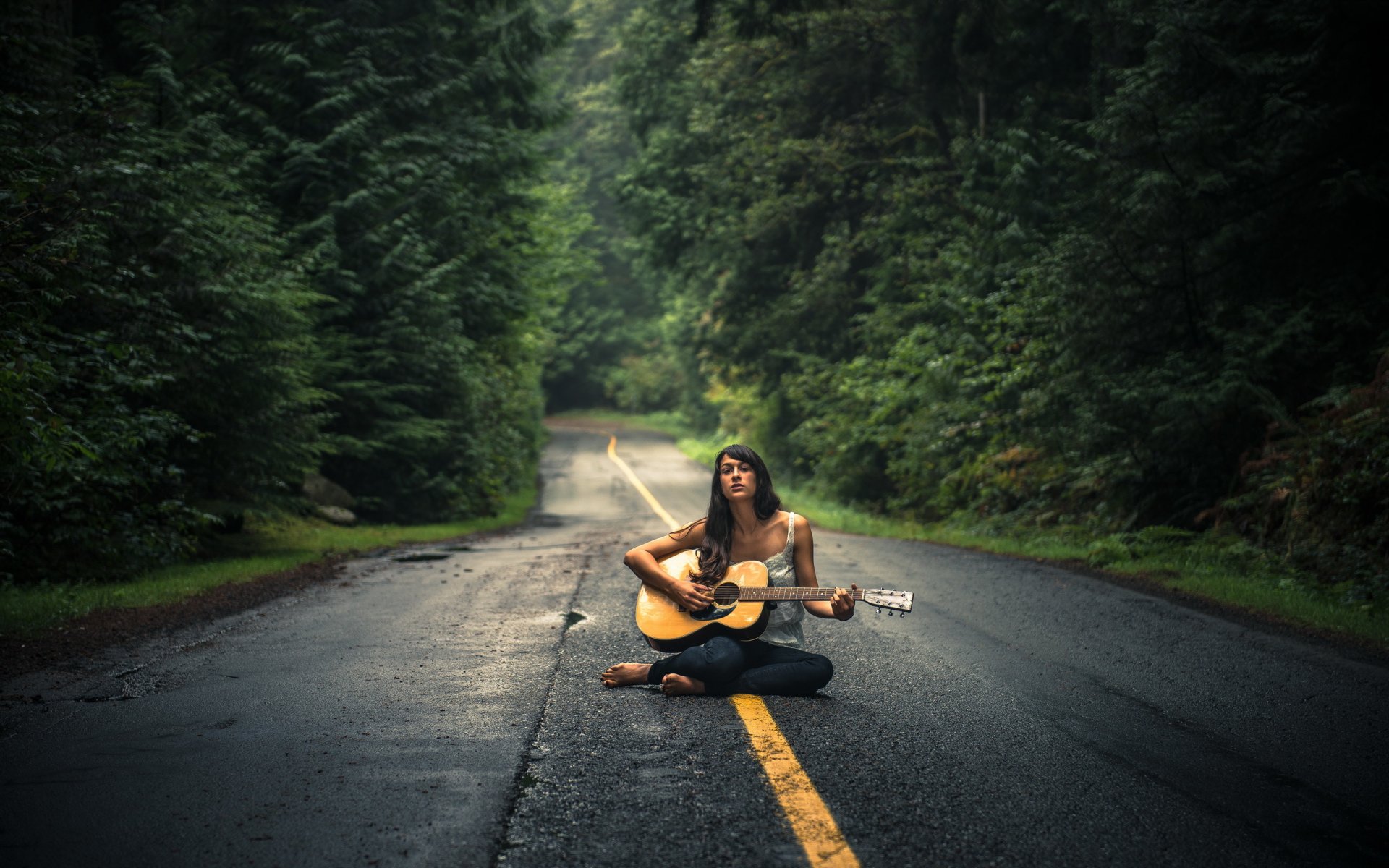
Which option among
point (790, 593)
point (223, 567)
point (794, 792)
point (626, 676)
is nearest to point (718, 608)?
point (790, 593)

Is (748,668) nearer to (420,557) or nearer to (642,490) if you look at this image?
(420,557)

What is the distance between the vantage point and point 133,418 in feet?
35.6

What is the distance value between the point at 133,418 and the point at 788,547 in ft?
27.6

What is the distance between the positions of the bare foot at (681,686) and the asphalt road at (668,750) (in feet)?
0.16

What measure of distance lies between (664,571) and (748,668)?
0.70 m

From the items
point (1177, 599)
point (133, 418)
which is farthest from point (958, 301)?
point (133, 418)

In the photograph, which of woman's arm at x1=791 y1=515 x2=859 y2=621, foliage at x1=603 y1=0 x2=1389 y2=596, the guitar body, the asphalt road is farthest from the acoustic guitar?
foliage at x1=603 y1=0 x2=1389 y2=596

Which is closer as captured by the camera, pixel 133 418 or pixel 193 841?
pixel 193 841

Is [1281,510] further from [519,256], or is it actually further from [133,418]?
[519,256]

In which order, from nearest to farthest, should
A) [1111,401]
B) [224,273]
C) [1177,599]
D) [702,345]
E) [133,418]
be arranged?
[1177,599], [133,418], [224,273], [1111,401], [702,345]

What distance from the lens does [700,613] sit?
17.9ft

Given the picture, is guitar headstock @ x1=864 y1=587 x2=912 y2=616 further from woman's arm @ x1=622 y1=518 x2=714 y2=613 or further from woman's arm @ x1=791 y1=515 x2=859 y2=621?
woman's arm @ x1=622 y1=518 x2=714 y2=613

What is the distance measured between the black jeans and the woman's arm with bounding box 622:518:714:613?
0.25m

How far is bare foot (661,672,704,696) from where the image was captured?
17.6 ft
